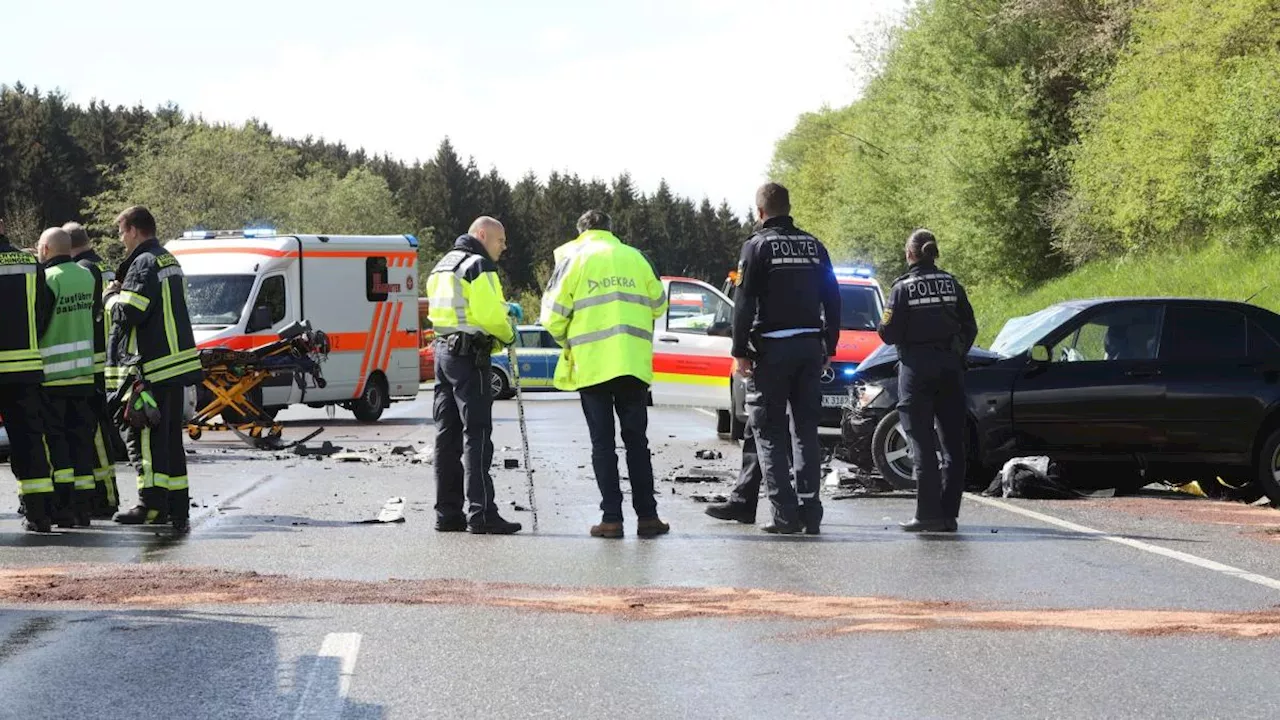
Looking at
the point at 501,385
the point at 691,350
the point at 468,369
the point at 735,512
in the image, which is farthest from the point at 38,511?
the point at 501,385

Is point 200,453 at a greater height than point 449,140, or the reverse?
point 449,140

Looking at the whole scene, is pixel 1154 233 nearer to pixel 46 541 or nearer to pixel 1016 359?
pixel 1016 359

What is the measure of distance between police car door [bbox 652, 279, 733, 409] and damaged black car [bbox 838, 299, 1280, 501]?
7.46 m

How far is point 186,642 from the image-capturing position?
7414 millimetres

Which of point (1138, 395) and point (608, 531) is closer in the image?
point (608, 531)

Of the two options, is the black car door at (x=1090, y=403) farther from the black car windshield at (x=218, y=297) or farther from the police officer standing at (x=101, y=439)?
the black car windshield at (x=218, y=297)

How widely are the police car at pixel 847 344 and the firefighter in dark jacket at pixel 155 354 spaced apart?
7789 mm

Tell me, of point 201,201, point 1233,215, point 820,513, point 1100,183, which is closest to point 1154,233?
point 1100,183

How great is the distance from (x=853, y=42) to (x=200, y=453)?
5727 cm

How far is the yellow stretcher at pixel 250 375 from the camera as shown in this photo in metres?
21.4

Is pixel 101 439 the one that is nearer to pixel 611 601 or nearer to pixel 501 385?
pixel 611 601

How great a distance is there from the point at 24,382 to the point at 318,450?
29.0ft

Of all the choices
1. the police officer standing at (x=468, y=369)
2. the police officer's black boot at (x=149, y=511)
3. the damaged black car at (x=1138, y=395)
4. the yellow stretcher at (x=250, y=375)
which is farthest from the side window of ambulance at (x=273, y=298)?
the police officer standing at (x=468, y=369)

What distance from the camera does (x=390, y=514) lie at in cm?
1282
